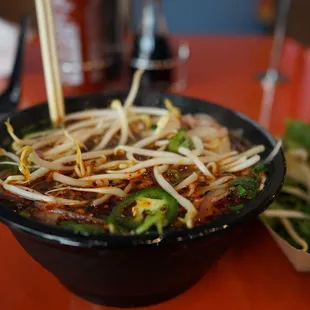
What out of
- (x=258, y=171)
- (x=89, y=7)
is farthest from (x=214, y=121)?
(x=89, y=7)

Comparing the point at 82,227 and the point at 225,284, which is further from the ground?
the point at 82,227

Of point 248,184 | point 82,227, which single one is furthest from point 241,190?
point 82,227

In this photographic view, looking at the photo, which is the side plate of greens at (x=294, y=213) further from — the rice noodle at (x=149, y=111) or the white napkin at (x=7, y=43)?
the white napkin at (x=7, y=43)

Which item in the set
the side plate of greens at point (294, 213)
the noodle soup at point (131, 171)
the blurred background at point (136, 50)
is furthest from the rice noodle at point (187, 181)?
the blurred background at point (136, 50)

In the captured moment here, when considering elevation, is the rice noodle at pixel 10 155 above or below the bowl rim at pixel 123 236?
below

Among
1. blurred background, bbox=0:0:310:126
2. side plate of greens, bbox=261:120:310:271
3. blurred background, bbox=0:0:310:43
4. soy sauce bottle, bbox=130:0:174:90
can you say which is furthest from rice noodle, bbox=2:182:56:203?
blurred background, bbox=0:0:310:43

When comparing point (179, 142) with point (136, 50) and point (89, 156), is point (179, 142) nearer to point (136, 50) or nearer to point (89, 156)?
point (89, 156)

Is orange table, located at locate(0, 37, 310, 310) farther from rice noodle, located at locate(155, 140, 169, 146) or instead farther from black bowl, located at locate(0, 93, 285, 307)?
rice noodle, located at locate(155, 140, 169, 146)
